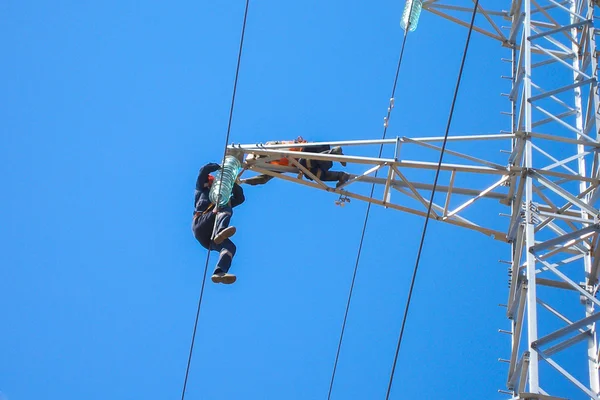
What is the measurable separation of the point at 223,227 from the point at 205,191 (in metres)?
1.20

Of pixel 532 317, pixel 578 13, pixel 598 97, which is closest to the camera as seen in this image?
pixel 532 317

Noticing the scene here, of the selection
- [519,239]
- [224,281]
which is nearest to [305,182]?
[224,281]

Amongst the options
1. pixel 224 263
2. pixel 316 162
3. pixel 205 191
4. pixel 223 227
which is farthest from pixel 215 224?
pixel 316 162

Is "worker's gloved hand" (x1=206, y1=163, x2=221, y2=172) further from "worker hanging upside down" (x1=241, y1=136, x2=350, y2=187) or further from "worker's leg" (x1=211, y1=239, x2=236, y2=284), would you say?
"worker's leg" (x1=211, y1=239, x2=236, y2=284)

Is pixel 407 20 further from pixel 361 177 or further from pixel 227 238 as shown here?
pixel 227 238

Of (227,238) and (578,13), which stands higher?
(578,13)

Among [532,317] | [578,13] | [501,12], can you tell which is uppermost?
[501,12]

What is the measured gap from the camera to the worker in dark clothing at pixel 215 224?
12.4 metres

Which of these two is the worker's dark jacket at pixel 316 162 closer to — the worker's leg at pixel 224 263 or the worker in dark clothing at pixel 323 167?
the worker in dark clothing at pixel 323 167

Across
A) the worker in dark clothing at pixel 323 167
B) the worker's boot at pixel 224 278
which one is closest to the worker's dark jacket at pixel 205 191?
the worker in dark clothing at pixel 323 167

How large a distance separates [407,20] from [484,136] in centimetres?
352

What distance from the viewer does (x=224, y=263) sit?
12.5 m

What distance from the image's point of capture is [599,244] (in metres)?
12.0

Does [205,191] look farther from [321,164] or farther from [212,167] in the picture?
[321,164]
